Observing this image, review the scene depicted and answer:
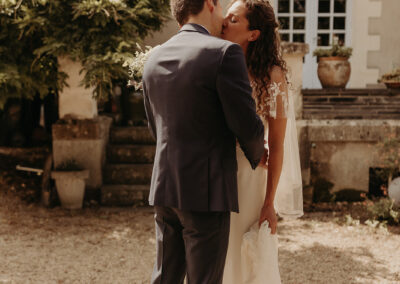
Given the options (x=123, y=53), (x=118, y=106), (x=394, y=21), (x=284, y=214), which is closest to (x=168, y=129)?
(x=284, y=214)

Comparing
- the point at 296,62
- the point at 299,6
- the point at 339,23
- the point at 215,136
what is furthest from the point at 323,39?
the point at 215,136

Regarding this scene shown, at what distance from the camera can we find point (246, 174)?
2164 mm

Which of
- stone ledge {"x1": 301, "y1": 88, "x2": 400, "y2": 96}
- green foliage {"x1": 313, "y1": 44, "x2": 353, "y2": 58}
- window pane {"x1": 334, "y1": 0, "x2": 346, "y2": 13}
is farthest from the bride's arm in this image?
window pane {"x1": 334, "y1": 0, "x2": 346, "y2": 13}

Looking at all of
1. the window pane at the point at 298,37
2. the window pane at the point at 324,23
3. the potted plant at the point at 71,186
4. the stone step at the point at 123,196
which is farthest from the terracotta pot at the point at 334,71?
the potted plant at the point at 71,186

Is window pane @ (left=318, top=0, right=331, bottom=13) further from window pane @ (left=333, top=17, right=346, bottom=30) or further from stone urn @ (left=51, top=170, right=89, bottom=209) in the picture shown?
stone urn @ (left=51, top=170, right=89, bottom=209)

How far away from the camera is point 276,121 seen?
212 centimetres

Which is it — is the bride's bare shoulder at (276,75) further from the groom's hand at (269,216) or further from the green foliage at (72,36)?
the green foliage at (72,36)

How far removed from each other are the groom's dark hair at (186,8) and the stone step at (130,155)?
4478 millimetres

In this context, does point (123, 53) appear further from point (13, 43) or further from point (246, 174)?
point (246, 174)

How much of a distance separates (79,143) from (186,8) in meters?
4.38

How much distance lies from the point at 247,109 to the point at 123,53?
3.13m

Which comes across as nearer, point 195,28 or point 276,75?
point 195,28

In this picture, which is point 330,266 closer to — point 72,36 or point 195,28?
point 195,28

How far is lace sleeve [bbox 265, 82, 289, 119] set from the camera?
209 centimetres
